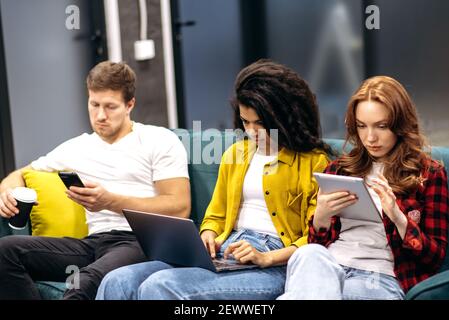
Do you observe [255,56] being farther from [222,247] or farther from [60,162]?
[222,247]

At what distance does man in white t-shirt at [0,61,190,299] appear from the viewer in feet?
8.48

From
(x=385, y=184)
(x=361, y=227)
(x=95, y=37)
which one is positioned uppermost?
(x=95, y=37)

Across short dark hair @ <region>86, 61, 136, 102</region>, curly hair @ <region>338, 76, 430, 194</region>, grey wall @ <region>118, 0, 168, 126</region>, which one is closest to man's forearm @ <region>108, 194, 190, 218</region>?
short dark hair @ <region>86, 61, 136, 102</region>

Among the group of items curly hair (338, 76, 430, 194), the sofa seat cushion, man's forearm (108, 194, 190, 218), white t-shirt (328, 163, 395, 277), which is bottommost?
the sofa seat cushion

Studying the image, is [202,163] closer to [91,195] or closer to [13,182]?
[91,195]

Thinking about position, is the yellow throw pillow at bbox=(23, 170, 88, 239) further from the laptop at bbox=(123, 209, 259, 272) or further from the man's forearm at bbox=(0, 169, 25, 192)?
the laptop at bbox=(123, 209, 259, 272)

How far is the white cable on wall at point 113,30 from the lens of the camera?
4.20 m

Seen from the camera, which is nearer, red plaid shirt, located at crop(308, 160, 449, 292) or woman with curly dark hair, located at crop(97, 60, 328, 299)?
red plaid shirt, located at crop(308, 160, 449, 292)

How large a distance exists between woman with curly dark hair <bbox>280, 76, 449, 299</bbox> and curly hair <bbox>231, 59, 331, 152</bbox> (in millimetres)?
196

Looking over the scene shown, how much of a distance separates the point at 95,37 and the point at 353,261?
→ 8.11 feet

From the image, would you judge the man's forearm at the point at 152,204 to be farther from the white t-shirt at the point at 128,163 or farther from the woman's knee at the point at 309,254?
the woman's knee at the point at 309,254

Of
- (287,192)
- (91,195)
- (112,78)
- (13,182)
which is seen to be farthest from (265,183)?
(13,182)

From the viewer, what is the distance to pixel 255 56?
5.28m
